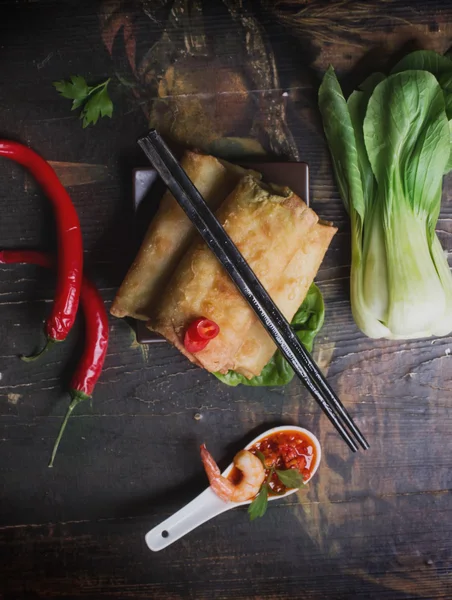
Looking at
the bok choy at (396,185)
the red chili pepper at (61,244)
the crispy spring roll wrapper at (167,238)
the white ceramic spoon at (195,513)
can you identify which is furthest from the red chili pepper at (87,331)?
the bok choy at (396,185)

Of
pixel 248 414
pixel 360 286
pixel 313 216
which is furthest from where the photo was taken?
pixel 248 414

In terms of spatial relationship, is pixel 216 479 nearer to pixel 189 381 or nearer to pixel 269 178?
pixel 189 381

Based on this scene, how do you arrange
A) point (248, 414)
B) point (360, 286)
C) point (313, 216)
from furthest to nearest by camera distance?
1. point (248, 414)
2. point (360, 286)
3. point (313, 216)

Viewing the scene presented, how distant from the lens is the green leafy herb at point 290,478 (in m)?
2.99

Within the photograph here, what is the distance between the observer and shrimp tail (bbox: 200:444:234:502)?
2947mm

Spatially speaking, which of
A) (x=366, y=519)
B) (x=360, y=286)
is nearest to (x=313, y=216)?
(x=360, y=286)

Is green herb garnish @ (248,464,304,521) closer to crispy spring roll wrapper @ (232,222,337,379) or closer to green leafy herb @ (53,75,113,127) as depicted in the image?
crispy spring roll wrapper @ (232,222,337,379)

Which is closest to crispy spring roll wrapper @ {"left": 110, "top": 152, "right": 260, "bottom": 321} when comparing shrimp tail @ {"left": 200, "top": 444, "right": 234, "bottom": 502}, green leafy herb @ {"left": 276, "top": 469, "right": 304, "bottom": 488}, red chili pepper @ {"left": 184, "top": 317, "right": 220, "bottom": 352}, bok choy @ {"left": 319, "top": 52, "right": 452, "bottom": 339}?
red chili pepper @ {"left": 184, "top": 317, "right": 220, "bottom": 352}

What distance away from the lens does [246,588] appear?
3.24m

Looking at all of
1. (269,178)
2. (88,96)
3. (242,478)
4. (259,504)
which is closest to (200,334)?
(269,178)

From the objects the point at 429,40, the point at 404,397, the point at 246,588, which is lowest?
the point at 246,588

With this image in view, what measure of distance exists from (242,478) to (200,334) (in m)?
1.05

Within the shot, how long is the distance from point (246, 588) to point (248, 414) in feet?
3.44

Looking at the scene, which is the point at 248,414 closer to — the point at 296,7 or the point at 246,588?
the point at 246,588
